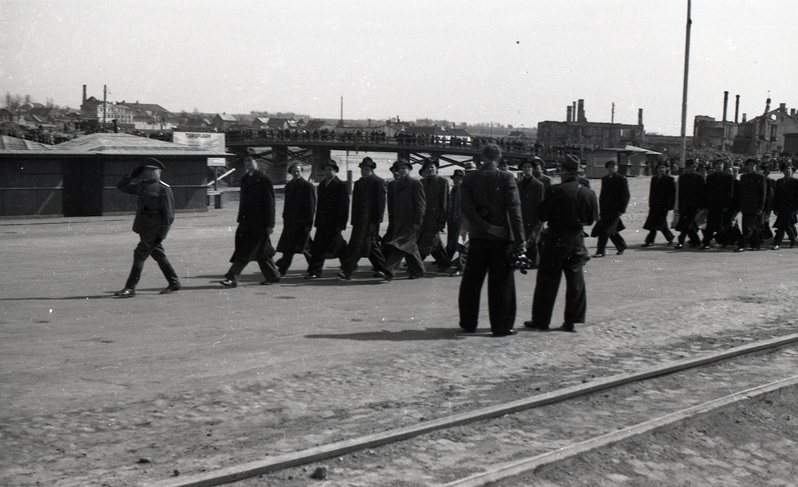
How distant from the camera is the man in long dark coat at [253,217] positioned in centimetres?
1164

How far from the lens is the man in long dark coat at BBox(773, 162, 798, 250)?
61.6 feet

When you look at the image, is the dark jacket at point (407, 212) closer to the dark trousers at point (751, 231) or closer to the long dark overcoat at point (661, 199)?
the long dark overcoat at point (661, 199)

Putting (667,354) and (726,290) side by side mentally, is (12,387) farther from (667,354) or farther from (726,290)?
(726,290)

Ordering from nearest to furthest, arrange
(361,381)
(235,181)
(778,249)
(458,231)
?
1. (361,381)
2. (458,231)
3. (778,249)
4. (235,181)

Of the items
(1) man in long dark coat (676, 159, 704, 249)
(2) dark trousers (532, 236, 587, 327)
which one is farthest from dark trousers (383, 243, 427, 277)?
(1) man in long dark coat (676, 159, 704, 249)

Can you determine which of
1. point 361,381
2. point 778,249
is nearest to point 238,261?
point 361,381

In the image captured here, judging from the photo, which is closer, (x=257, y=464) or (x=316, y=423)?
(x=257, y=464)

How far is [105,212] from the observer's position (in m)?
24.2

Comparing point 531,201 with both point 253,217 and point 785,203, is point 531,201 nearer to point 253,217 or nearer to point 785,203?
point 253,217

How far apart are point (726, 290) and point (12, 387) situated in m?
9.03

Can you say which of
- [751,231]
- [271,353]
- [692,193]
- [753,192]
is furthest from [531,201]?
[271,353]

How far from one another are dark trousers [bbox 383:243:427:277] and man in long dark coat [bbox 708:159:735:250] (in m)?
7.38

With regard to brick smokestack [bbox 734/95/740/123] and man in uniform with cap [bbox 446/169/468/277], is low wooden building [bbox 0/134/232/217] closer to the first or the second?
man in uniform with cap [bbox 446/169/468/277]

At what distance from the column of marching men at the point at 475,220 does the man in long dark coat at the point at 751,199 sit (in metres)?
0.02
